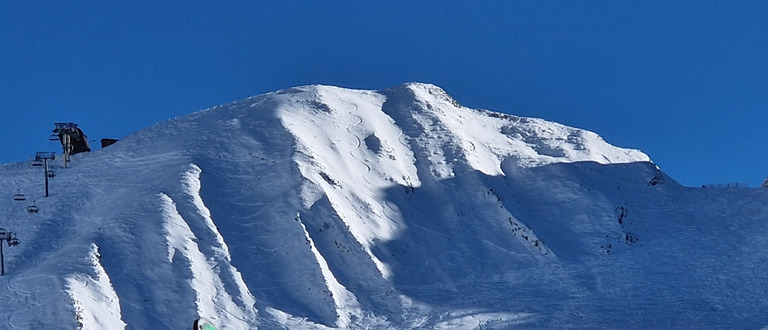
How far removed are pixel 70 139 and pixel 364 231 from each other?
20.8m

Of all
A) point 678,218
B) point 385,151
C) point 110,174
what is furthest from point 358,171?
point 678,218

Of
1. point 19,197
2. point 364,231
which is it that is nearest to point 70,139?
point 19,197

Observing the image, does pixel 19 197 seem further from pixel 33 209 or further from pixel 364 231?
pixel 364 231

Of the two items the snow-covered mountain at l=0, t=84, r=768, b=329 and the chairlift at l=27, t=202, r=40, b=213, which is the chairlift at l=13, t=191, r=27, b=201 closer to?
the snow-covered mountain at l=0, t=84, r=768, b=329

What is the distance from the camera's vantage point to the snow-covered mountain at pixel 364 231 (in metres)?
54.9

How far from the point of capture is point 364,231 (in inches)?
2482

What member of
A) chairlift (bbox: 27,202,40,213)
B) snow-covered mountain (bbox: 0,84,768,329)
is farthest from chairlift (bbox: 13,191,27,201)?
chairlift (bbox: 27,202,40,213)

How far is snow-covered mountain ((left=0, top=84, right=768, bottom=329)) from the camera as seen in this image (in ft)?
180

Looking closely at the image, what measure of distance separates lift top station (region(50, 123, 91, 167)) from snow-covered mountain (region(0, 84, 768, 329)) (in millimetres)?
2031

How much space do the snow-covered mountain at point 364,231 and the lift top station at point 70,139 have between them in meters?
2.03

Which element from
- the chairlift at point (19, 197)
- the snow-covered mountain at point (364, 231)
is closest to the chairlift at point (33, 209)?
the snow-covered mountain at point (364, 231)

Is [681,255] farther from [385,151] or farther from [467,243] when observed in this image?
[385,151]

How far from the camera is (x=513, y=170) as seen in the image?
74.4m

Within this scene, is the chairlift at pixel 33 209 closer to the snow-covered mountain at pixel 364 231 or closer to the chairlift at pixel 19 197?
the snow-covered mountain at pixel 364 231
